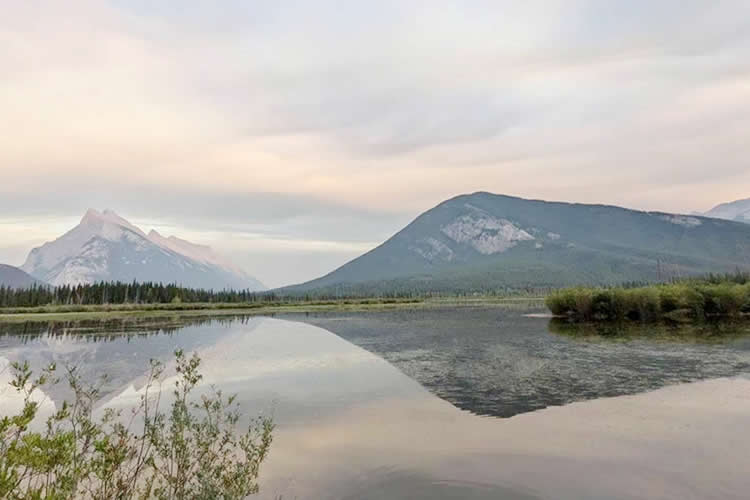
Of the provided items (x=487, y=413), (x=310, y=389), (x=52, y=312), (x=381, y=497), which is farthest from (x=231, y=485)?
(x=52, y=312)

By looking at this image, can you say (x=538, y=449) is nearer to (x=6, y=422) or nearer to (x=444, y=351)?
(x=6, y=422)

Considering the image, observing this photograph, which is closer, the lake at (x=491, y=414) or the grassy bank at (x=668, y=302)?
the lake at (x=491, y=414)

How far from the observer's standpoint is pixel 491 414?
17.8 metres

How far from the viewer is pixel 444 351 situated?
37.7 m

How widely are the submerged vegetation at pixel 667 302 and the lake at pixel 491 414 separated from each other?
1102 inches

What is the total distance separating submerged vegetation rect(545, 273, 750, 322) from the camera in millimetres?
66062

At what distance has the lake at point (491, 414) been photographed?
1151 cm

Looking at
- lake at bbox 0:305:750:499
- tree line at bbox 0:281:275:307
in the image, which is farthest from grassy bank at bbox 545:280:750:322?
tree line at bbox 0:281:275:307

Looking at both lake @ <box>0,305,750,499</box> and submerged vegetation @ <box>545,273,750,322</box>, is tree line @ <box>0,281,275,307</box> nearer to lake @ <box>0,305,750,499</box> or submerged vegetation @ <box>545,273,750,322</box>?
lake @ <box>0,305,750,499</box>

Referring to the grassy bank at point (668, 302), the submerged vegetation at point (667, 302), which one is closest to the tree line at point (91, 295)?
the submerged vegetation at point (667, 302)

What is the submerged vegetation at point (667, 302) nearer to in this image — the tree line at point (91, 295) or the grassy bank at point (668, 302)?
the grassy bank at point (668, 302)

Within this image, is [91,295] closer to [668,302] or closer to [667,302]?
[667,302]

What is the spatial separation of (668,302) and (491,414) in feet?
211

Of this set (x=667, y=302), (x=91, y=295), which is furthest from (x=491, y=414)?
(x=91, y=295)
